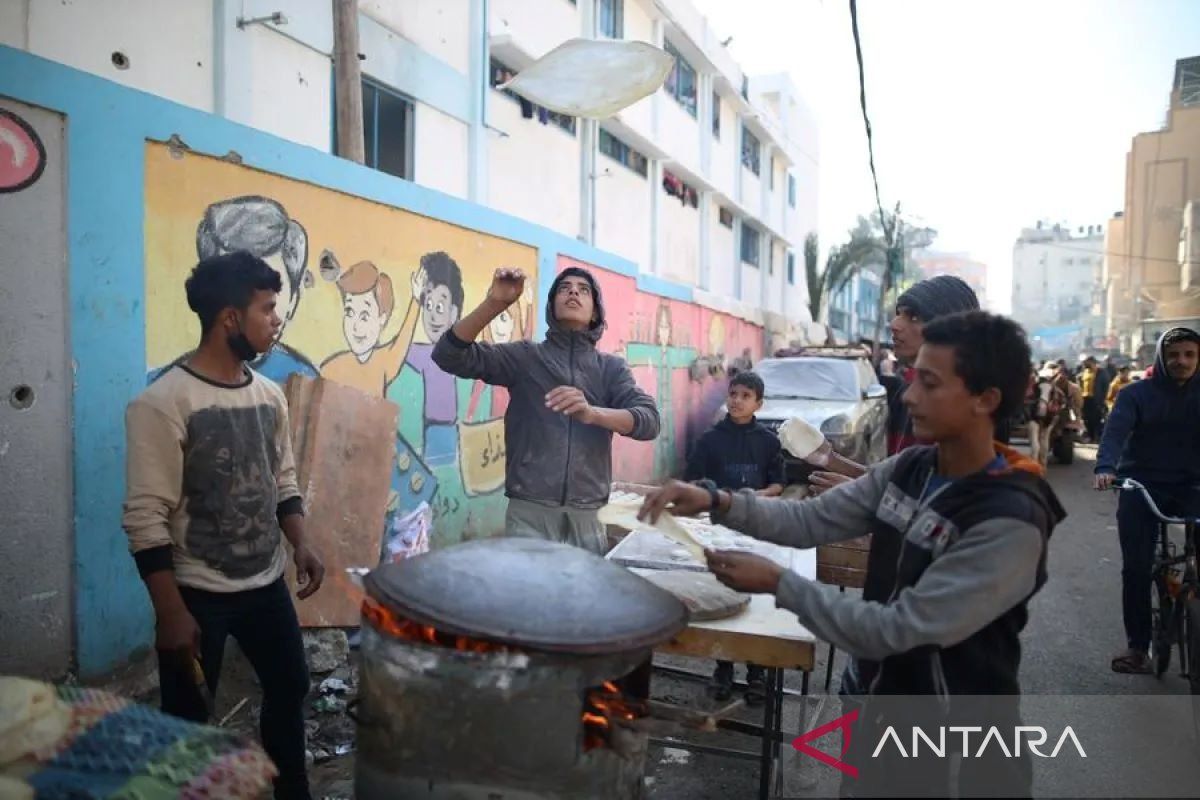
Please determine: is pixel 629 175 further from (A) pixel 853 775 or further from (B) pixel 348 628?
(A) pixel 853 775

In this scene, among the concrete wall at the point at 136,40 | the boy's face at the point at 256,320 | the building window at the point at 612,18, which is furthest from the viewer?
the building window at the point at 612,18

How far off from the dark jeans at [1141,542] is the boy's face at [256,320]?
4526 millimetres

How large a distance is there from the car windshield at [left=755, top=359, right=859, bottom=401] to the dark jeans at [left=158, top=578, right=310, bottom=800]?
8970 mm

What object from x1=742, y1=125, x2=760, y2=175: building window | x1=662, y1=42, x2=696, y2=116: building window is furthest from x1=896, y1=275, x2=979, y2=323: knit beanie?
x1=742, y1=125, x2=760, y2=175: building window

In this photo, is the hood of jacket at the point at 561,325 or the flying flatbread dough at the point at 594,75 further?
the flying flatbread dough at the point at 594,75

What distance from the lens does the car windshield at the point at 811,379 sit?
36.0ft

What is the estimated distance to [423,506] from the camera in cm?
525

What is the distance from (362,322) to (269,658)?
8.69 feet

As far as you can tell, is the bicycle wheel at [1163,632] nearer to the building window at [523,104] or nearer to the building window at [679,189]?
the building window at [523,104]

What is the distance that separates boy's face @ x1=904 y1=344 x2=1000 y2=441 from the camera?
5.84 feet

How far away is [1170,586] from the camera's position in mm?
4410

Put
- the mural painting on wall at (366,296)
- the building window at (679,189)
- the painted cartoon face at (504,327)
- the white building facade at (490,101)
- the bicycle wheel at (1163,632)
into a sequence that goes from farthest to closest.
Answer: the building window at (679,189)
the white building facade at (490,101)
the painted cartoon face at (504,327)
the bicycle wheel at (1163,632)
the mural painting on wall at (366,296)

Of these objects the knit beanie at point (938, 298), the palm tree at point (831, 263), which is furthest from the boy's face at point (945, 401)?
the palm tree at point (831, 263)

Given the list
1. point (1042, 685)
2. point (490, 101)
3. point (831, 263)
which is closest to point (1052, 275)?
point (831, 263)
